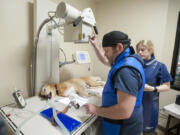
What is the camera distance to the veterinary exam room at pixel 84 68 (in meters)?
0.80

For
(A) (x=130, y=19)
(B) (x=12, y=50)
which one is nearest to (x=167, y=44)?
(A) (x=130, y=19)

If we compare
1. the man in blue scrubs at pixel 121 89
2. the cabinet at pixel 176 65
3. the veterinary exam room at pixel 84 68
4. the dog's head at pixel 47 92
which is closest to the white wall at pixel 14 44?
the veterinary exam room at pixel 84 68

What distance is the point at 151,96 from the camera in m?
1.32

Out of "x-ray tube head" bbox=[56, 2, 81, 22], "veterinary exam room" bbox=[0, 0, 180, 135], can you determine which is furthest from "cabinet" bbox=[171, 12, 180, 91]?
"x-ray tube head" bbox=[56, 2, 81, 22]

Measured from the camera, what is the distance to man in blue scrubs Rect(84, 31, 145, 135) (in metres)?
0.69

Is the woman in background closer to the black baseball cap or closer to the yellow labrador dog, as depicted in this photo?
the black baseball cap

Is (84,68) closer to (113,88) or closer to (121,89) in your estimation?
(113,88)

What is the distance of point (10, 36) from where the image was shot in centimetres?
119

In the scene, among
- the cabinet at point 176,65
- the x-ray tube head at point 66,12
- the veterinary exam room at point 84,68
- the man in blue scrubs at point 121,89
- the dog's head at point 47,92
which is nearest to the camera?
the man in blue scrubs at point 121,89

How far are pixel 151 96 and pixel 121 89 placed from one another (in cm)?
88

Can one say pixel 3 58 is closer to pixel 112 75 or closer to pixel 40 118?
pixel 40 118

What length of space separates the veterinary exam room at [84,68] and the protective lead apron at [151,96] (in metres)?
0.01

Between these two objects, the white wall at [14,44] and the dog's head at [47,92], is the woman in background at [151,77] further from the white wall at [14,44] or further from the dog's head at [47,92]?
the white wall at [14,44]

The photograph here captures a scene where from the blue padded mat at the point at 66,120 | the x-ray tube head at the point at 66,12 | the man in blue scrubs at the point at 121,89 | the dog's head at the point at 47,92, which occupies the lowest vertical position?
the blue padded mat at the point at 66,120
